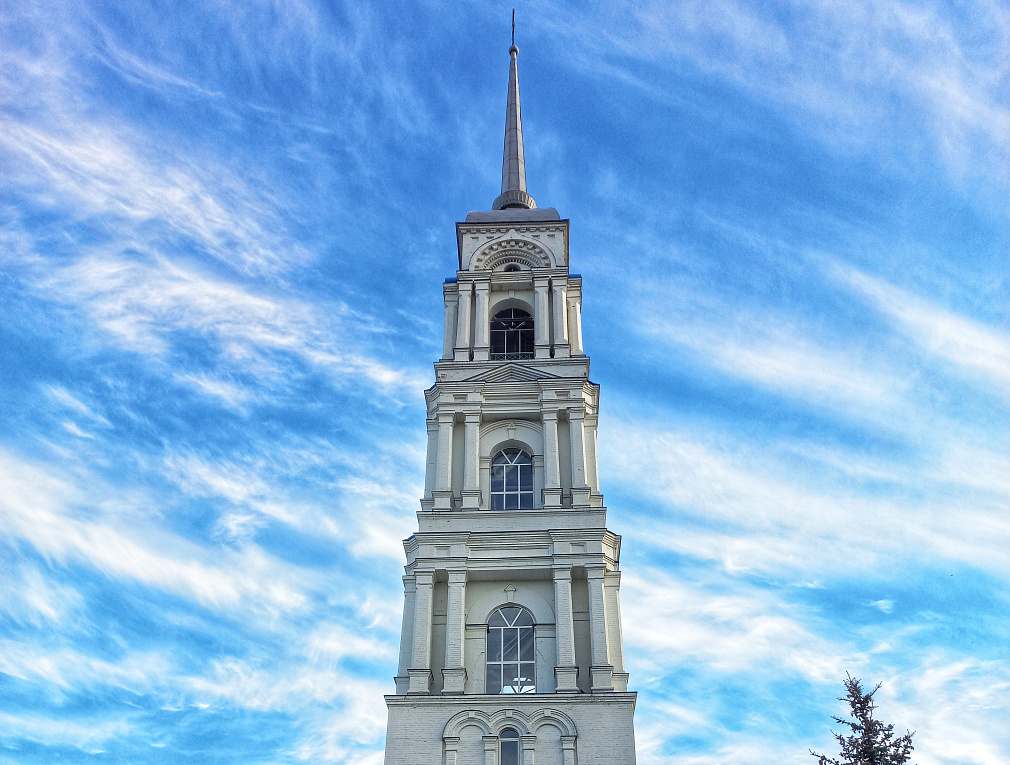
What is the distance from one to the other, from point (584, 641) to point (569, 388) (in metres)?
8.75

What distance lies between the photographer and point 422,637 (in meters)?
31.9

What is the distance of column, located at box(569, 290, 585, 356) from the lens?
131 ft

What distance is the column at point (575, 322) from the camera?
3981cm

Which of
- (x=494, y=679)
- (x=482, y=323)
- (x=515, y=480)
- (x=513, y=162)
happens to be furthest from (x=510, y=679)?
(x=513, y=162)

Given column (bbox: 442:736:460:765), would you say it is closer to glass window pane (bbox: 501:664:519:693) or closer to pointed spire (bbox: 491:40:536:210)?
glass window pane (bbox: 501:664:519:693)

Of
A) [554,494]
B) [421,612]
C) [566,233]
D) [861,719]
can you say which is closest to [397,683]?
[421,612]

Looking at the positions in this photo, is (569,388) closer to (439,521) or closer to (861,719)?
(439,521)

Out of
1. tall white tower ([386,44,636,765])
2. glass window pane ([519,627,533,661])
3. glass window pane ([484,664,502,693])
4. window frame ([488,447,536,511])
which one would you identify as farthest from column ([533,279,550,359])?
glass window pane ([484,664,502,693])

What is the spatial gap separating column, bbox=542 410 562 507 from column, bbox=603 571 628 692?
2772 millimetres

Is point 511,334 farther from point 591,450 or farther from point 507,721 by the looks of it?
point 507,721

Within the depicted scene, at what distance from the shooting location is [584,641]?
32.2 metres

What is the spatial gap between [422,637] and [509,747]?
3.97 m

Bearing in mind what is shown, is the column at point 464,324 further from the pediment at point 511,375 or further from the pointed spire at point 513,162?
the pointed spire at point 513,162

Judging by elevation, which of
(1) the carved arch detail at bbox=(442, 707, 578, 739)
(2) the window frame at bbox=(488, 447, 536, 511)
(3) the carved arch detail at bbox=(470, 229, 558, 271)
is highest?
(3) the carved arch detail at bbox=(470, 229, 558, 271)
